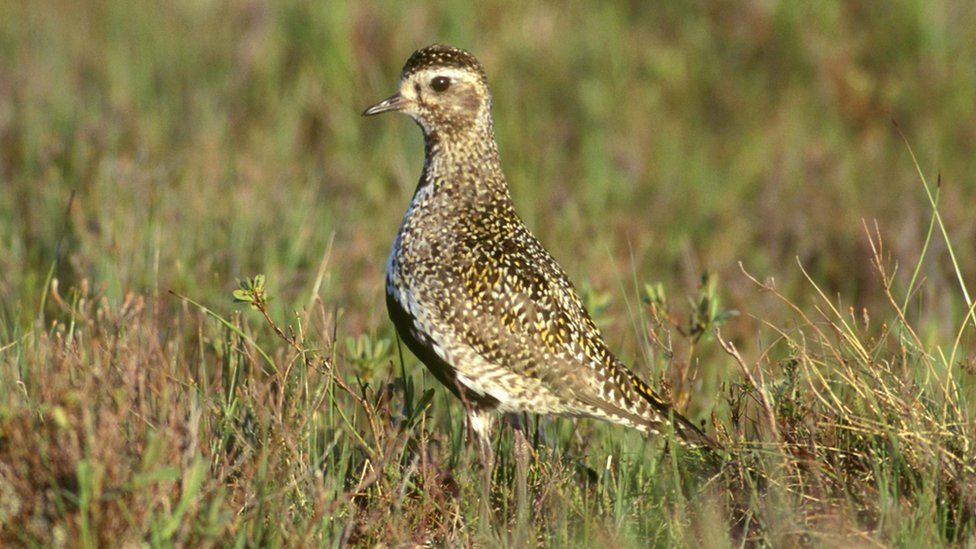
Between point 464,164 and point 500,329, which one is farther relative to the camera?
point 464,164

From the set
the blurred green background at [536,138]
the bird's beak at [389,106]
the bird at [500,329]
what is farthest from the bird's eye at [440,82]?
the blurred green background at [536,138]

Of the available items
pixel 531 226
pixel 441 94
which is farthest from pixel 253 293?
pixel 531 226

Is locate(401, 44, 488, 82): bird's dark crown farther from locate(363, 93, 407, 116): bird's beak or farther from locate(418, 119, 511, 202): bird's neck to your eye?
locate(418, 119, 511, 202): bird's neck

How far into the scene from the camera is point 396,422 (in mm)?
4930

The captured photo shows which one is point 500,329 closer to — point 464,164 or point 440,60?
point 464,164

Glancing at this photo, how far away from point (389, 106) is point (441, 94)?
0.71ft

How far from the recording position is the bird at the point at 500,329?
5.11 m

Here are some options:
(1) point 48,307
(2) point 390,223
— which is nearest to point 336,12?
(2) point 390,223

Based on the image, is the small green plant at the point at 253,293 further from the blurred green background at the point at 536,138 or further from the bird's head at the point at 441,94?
the blurred green background at the point at 536,138

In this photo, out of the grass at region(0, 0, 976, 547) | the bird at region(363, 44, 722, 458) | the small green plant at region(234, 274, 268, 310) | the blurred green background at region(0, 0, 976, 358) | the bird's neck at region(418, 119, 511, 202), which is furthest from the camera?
the blurred green background at region(0, 0, 976, 358)

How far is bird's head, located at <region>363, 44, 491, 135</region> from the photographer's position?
18.9 ft

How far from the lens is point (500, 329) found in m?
5.13

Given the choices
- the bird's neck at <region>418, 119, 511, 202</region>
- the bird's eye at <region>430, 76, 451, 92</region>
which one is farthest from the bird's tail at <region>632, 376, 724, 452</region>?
the bird's eye at <region>430, 76, 451, 92</region>

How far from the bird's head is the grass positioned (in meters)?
0.66
